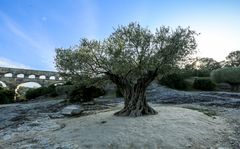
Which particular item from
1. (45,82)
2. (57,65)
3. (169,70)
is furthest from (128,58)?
(45,82)

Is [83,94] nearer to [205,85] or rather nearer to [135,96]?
[135,96]

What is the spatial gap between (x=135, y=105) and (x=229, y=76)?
19.1 metres

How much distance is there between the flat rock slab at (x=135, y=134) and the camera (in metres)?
9.17

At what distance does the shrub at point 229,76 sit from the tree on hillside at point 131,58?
55.9 ft

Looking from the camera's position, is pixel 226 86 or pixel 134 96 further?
pixel 226 86

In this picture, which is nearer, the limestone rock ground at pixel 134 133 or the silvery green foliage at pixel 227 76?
the limestone rock ground at pixel 134 133

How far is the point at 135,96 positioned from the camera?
1444 cm

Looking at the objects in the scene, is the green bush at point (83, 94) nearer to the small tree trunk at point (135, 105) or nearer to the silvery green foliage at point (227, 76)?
the small tree trunk at point (135, 105)

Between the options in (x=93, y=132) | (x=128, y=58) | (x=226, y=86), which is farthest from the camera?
(x=226, y=86)

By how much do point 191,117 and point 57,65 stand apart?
7.06 m

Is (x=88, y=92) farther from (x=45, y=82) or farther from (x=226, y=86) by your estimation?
(x=45, y=82)

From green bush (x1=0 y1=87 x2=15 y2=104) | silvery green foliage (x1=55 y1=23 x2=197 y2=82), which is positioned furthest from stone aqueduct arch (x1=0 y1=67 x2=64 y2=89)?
silvery green foliage (x1=55 y1=23 x2=197 y2=82)

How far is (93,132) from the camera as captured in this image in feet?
34.6

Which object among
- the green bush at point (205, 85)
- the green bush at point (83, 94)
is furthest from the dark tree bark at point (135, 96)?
the green bush at point (205, 85)
